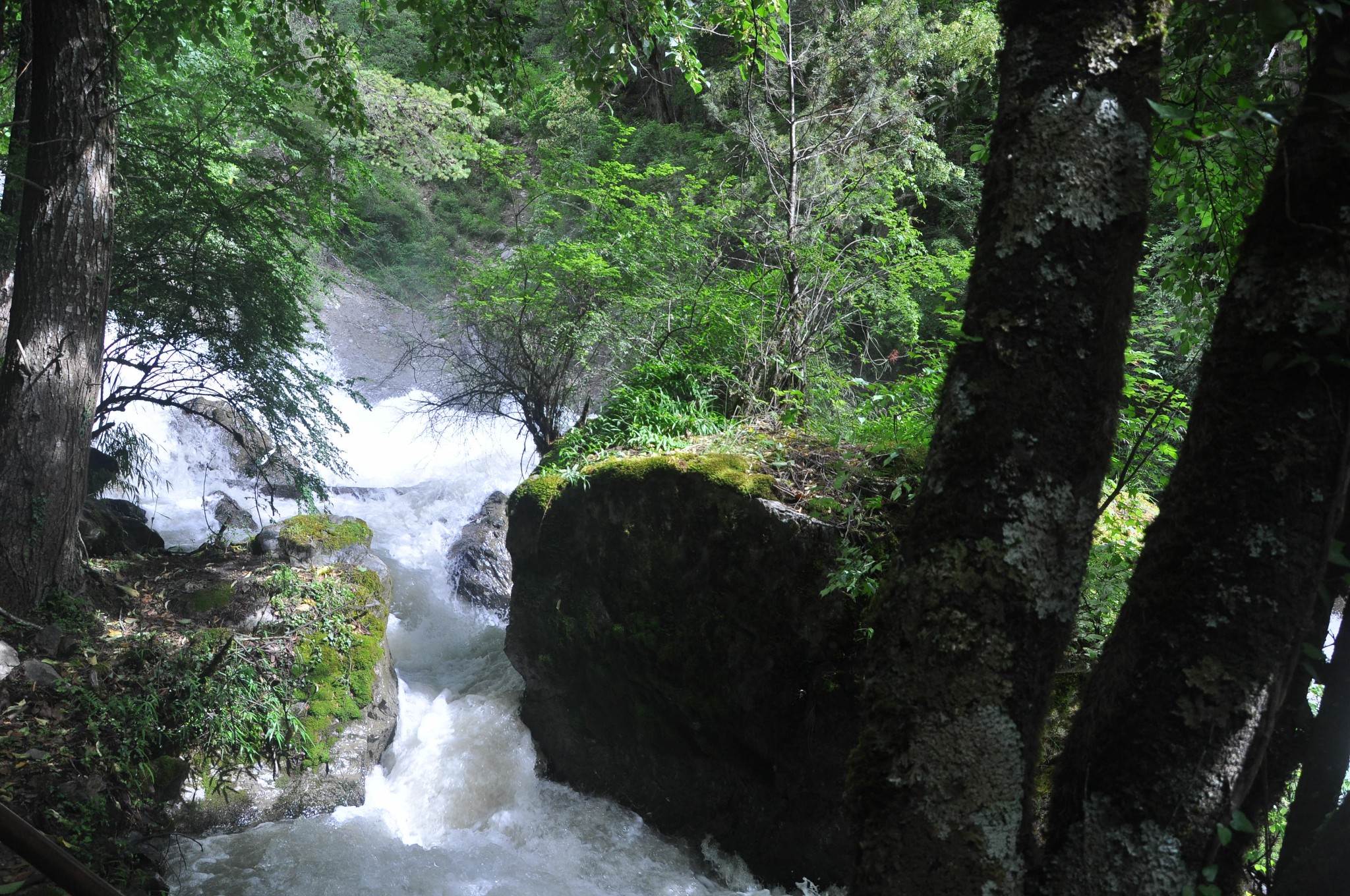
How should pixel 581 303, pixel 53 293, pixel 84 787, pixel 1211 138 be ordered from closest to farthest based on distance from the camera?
pixel 1211 138 < pixel 84 787 < pixel 53 293 < pixel 581 303

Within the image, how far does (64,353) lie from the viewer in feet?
16.8

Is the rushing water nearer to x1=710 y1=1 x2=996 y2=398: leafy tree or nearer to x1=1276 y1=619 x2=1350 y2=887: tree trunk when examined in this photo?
x1=710 y1=1 x2=996 y2=398: leafy tree

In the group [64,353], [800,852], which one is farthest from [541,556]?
[64,353]

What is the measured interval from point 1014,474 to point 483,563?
8873 mm

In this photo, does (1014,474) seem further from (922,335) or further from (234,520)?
(922,335)

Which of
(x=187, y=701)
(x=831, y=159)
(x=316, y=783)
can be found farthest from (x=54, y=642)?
(x=831, y=159)

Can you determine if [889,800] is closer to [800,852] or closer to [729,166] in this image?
[800,852]

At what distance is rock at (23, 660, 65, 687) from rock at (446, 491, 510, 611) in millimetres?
4659

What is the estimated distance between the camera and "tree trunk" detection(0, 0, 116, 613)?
496cm

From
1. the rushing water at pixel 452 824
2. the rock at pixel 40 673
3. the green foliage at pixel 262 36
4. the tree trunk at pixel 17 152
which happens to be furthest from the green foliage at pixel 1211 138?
the tree trunk at pixel 17 152

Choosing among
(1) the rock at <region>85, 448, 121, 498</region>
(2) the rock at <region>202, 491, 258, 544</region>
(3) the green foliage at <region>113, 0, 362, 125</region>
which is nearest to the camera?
(3) the green foliage at <region>113, 0, 362, 125</region>

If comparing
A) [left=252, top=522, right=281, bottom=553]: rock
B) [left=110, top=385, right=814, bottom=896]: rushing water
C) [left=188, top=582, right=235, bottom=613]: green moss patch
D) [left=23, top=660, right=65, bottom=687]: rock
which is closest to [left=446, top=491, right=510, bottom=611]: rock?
[left=110, top=385, right=814, bottom=896]: rushing water

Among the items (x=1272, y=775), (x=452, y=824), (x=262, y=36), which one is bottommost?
(x=452, y=824)

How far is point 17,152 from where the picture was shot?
571 centimetres
